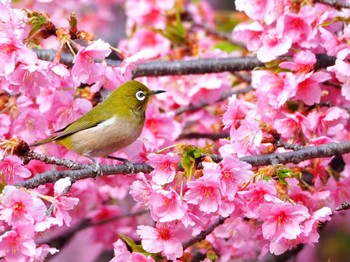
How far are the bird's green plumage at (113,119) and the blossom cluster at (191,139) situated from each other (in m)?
0.06

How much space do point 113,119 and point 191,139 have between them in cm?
86

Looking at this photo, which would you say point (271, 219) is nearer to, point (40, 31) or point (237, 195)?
point (237, 195)

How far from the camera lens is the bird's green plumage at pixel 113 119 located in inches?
124

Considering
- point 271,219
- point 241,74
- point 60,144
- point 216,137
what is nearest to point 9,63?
point 60,144

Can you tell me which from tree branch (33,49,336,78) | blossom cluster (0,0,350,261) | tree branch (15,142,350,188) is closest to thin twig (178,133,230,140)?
blossom cluster (0,0,350,261)

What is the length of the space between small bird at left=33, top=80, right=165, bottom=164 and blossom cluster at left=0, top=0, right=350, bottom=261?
0.21 ft

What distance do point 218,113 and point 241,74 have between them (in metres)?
0.26

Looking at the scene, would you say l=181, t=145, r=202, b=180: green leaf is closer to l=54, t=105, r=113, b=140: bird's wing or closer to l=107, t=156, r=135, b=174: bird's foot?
l=107, t=156, r=135, b=174: bird's foot

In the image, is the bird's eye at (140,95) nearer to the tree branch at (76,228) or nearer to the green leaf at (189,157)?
the green leaf at (189,157)

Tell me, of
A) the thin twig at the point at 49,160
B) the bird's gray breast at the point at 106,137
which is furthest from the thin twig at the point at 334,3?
the thin twig at the point at 49,160

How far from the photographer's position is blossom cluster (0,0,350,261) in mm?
2625

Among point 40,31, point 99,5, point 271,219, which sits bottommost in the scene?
point 99,5

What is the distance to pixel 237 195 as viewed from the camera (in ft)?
8.84

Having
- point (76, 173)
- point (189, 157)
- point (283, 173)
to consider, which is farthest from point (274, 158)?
point (76, 173)
